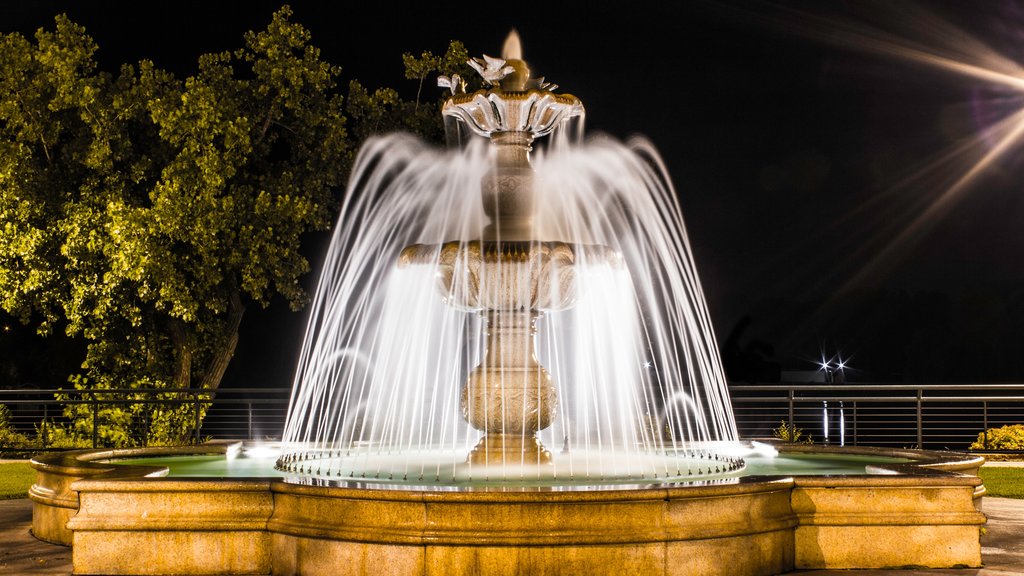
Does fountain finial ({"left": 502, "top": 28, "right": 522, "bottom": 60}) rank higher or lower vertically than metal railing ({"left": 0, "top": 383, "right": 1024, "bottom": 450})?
higher

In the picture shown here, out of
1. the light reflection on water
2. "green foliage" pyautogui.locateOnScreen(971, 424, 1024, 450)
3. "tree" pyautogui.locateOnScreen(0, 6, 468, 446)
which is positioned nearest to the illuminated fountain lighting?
the light reflection on water

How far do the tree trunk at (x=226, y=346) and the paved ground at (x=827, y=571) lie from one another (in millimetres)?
12450

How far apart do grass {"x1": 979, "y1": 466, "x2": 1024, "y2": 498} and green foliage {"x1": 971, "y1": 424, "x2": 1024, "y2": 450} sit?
2010 millimetres

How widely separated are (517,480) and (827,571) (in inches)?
104

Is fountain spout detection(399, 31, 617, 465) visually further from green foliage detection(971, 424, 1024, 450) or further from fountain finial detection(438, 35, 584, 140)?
green foliage detection(971, 424, 1024, 450)

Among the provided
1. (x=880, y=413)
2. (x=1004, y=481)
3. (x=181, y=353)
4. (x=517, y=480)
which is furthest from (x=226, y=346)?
(x=517, y=480)

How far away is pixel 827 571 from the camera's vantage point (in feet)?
26.9

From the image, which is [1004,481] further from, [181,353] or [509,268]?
[181,353]

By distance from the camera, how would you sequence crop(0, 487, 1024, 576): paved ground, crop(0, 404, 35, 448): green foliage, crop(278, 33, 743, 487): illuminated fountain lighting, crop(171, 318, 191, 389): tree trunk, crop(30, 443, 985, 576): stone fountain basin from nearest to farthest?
1. crop(30, 443, 985, 576): stone fountain basin
2. crop(0, 487, 1024, 576): paved ground
3. crop(278, 33, 743, 487): illuminated fountain lighting
4. crop(0, 404, 35, 448): green foliage
5. crop(171, 318, 191, 389): tree trunk

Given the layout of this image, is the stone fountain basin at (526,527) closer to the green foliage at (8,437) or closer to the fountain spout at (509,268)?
the fountain spout at (509,268)

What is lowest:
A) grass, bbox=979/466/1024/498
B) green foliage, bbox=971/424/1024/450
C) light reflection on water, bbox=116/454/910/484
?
grass, bbox=979/466/1024/498

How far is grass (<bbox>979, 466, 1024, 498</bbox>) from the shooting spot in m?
13.9

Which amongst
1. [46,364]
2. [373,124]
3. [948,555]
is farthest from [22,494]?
[46,364]

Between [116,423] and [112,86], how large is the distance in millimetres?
6618
